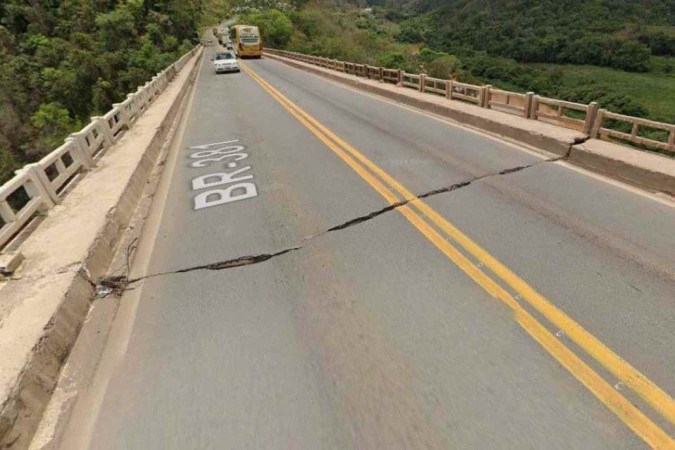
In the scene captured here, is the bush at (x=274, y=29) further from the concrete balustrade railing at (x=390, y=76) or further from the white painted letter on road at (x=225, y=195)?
the white painted letter on road at (x=225, y=195)

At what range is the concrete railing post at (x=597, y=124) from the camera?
295 inches

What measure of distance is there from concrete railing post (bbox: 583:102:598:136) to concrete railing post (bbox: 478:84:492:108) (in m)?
4.25

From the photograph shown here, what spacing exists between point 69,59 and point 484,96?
56.3 metres

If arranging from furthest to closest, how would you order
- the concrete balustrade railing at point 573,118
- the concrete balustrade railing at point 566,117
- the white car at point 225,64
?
the white car at point 225,64
the concrete balustrade railing at point 566,117
the concrete balustrade railing at point 573,118

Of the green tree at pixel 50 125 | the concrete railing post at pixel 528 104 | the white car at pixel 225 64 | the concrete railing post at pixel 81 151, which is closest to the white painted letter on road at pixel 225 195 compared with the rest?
the concrete railing post at pixel 81 151

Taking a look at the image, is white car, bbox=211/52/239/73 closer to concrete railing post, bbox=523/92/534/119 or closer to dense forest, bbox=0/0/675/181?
dense forest, bbox=0/0/675/181

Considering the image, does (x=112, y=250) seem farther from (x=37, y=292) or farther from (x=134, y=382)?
(x=134, y=382)

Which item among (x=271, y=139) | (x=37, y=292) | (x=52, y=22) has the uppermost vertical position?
(x=52, y=22)

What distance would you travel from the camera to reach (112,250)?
495 centimetres

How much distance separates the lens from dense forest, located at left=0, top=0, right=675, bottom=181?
46.0 metres

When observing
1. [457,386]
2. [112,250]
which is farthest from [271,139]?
[457,386]

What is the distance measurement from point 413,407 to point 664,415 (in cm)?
153

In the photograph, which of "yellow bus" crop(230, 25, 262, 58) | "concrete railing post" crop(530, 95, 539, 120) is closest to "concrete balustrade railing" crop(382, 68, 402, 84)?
"concrete railing post" crop(530, 95, 539, 120)

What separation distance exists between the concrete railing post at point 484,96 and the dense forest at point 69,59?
37625 millimetres
